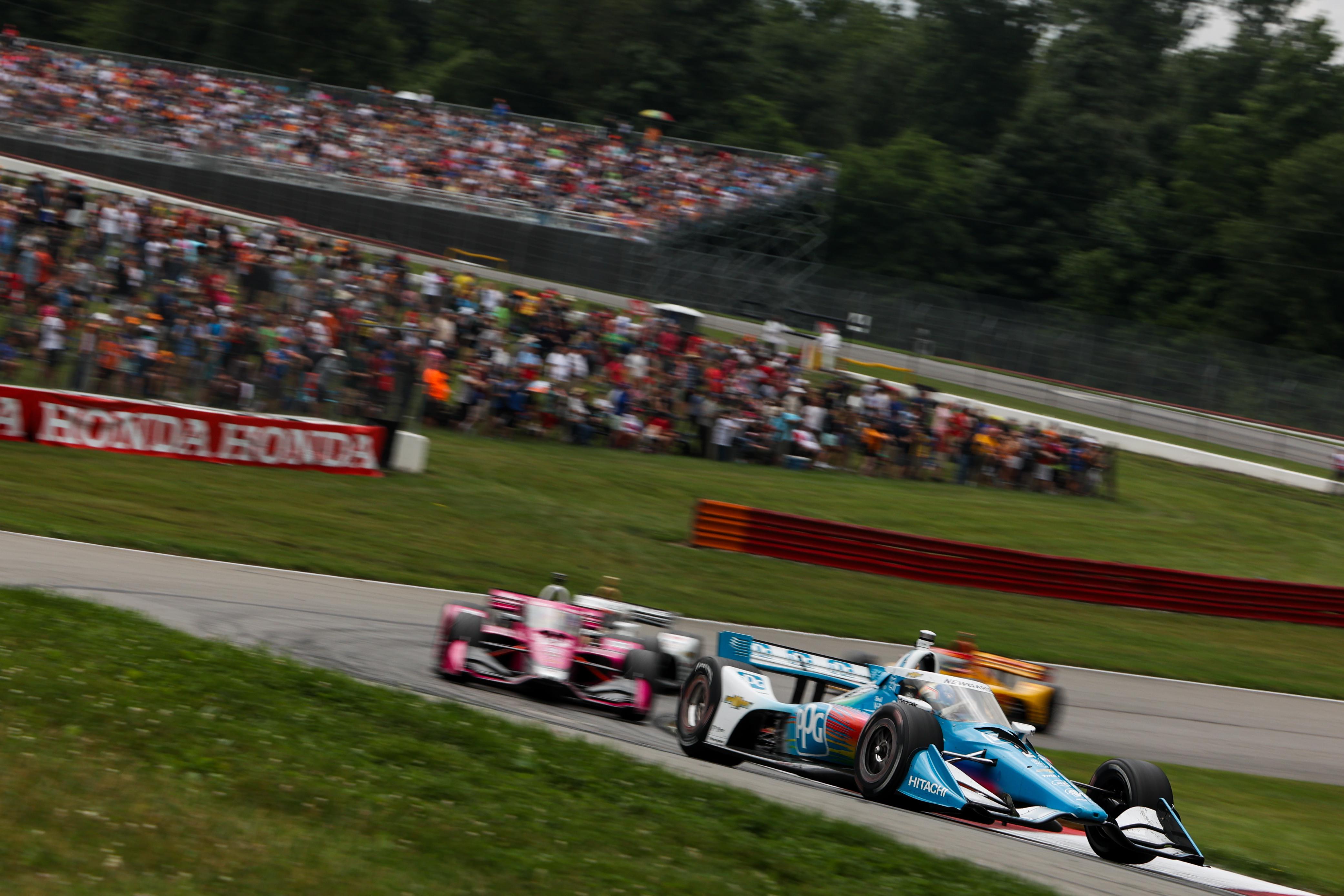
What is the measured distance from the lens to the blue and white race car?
8234mm

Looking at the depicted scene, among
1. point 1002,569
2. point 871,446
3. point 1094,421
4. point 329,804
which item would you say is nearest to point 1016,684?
point 1002,569

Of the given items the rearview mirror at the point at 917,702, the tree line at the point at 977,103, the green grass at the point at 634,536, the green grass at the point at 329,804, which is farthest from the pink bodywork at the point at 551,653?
the tree line at the point at 977,103

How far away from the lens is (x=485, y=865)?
19.1 feet

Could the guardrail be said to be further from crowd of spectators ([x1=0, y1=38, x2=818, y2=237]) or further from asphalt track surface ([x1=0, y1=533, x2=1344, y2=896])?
crowd of spectators ([x1=0, y1=38, x2=818, y2=237])

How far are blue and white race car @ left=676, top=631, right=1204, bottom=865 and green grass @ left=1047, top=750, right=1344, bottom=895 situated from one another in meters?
0.51

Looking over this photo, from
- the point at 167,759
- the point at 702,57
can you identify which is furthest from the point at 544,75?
the point at 167,759

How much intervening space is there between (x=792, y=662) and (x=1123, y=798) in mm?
2768

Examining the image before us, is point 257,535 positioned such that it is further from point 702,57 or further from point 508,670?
point 702,57

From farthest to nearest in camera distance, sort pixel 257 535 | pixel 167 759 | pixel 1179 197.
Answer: pixel 1179 197, pixel 257 535, pixel 167 759

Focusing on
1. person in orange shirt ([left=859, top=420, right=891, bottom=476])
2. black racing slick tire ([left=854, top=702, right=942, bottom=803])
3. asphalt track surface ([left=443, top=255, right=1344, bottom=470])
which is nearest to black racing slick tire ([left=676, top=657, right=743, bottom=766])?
black racing slick tire ([left=854, top=702, right=942, bottom=803])

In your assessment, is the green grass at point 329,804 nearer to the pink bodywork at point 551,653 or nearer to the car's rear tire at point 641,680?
the pink bodywork at point 551,653

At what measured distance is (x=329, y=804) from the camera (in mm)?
6199

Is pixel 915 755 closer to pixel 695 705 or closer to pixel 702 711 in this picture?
pixel 702 711

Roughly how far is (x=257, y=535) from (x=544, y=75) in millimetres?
61328
